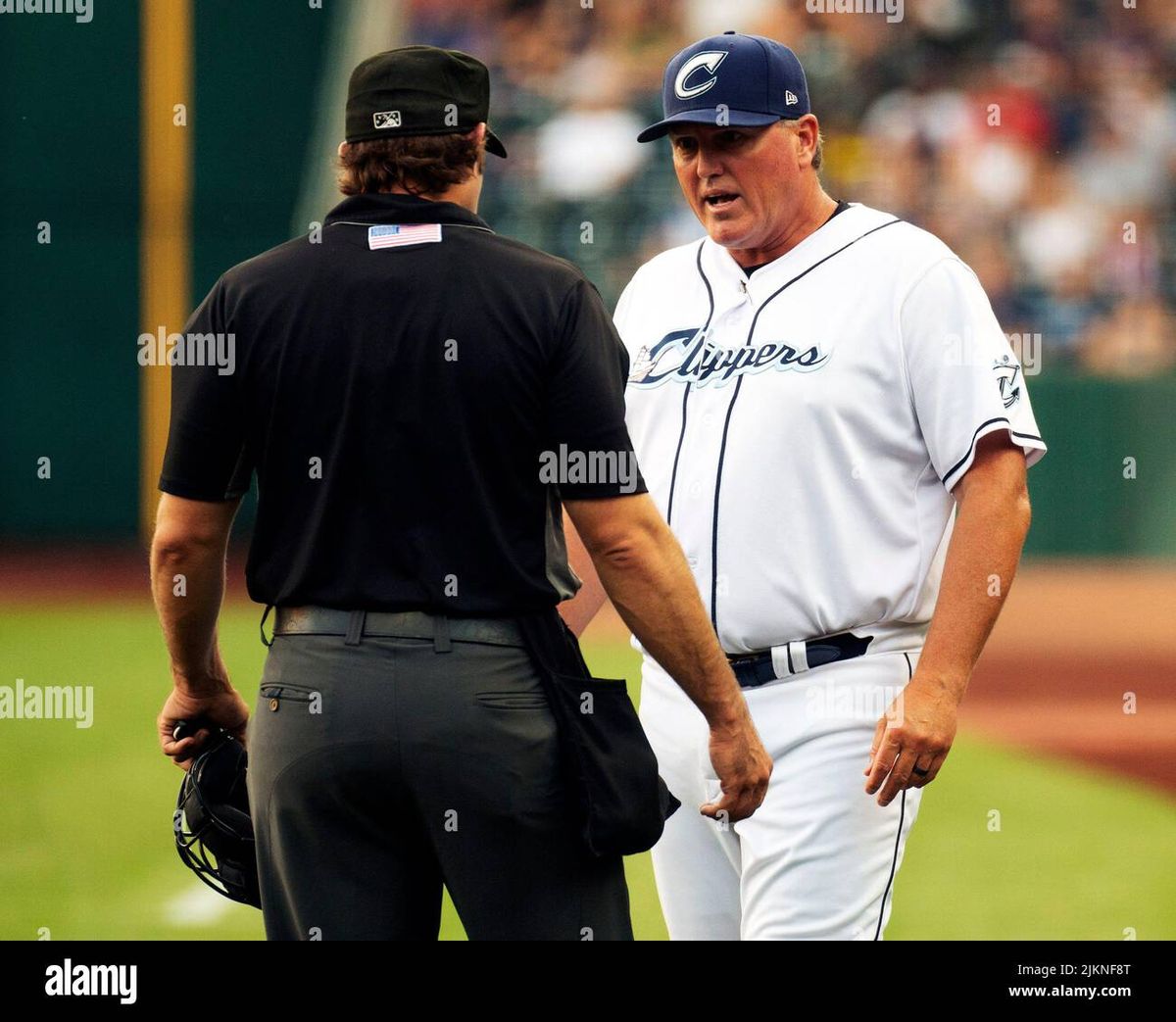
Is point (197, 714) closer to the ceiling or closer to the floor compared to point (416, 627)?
closer to the floor

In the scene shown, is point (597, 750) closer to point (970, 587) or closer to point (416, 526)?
point (416, 526)

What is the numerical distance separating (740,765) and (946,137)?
10.8 meters

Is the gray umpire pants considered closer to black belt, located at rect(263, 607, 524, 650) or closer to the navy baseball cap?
black belt, located at rect(263, 607, 524, 650)

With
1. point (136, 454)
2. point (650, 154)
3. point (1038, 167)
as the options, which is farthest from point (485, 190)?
point (1038, 167)

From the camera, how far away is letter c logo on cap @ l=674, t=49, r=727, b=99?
2.90 m

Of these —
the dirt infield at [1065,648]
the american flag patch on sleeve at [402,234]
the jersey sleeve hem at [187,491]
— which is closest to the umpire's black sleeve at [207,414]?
the jersey sleeve hem at [187,491]

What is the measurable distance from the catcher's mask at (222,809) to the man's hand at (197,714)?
0.07 feet

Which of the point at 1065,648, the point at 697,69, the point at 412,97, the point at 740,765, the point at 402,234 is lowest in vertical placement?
the point at 1065,648

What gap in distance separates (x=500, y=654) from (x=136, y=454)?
10956 mm

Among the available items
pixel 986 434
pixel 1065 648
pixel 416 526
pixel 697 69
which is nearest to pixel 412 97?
pixel 416 526

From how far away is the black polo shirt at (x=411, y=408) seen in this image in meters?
2.30

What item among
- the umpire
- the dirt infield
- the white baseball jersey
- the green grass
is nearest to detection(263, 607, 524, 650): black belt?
the umpire

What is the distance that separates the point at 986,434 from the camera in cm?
271

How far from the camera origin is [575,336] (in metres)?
2.32
